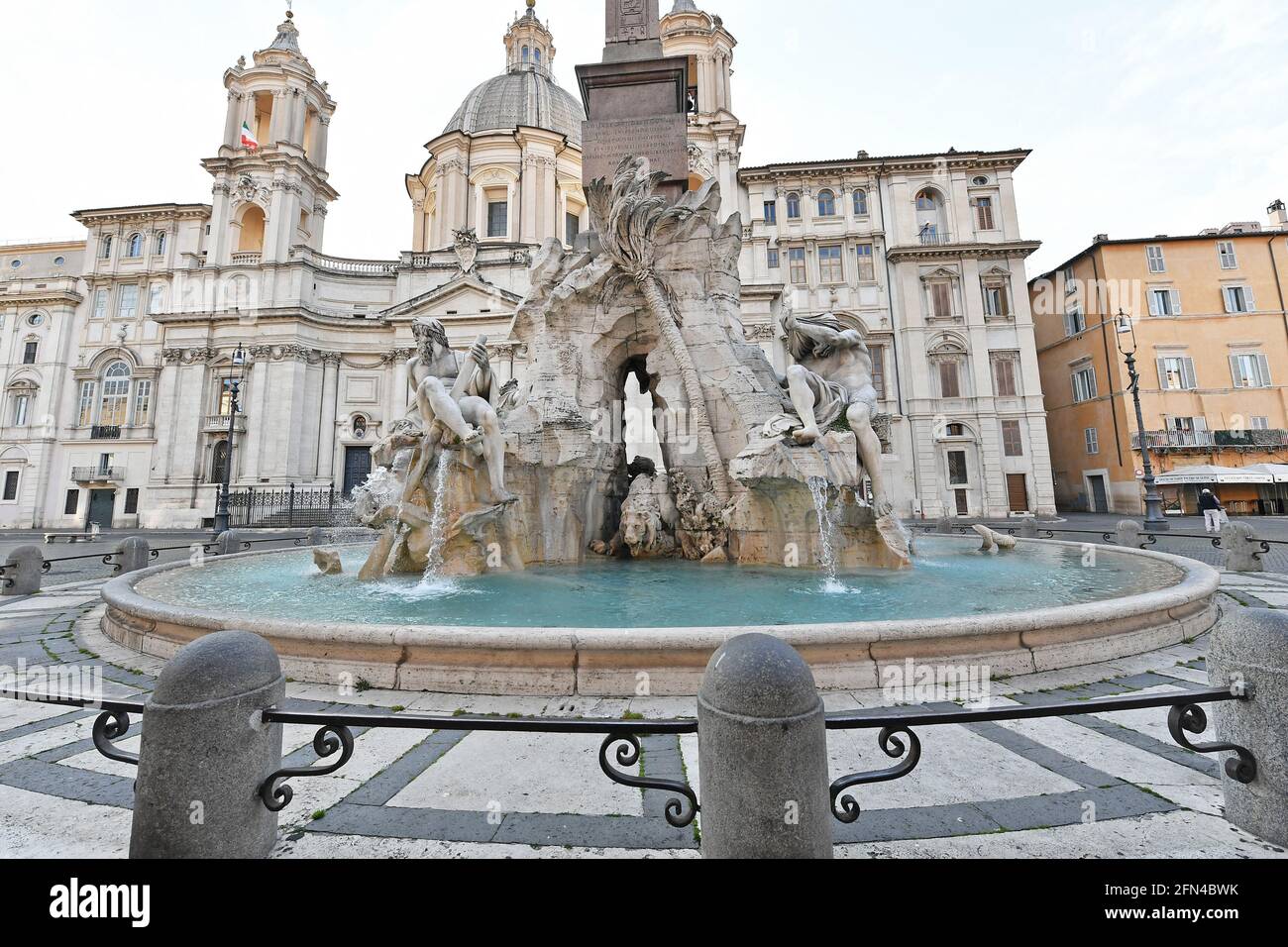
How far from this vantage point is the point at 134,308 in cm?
3972

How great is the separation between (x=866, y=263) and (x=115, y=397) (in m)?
52.2

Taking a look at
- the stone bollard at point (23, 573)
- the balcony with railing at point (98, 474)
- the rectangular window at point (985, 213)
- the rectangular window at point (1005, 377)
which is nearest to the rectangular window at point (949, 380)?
the rectangular window at point (1005, 377)

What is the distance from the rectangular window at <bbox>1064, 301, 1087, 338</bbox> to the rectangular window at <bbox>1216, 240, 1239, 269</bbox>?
6599 mm

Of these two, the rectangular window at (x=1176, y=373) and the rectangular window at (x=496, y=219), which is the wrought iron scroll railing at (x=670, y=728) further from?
the rectangular window at (x=496, y=219)

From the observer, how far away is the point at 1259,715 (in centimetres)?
203

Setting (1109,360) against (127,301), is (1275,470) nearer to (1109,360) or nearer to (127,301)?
(1109,360)

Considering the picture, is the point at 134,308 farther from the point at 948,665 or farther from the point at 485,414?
the point at 948,665

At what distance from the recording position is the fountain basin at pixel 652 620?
137 inches

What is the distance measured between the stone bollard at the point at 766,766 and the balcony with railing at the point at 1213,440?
3626 cm

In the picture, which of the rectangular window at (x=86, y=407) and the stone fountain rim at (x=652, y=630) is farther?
the rectangular window at (x=86, y=407)

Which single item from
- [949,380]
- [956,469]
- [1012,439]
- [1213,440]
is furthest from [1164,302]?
[956,469]
